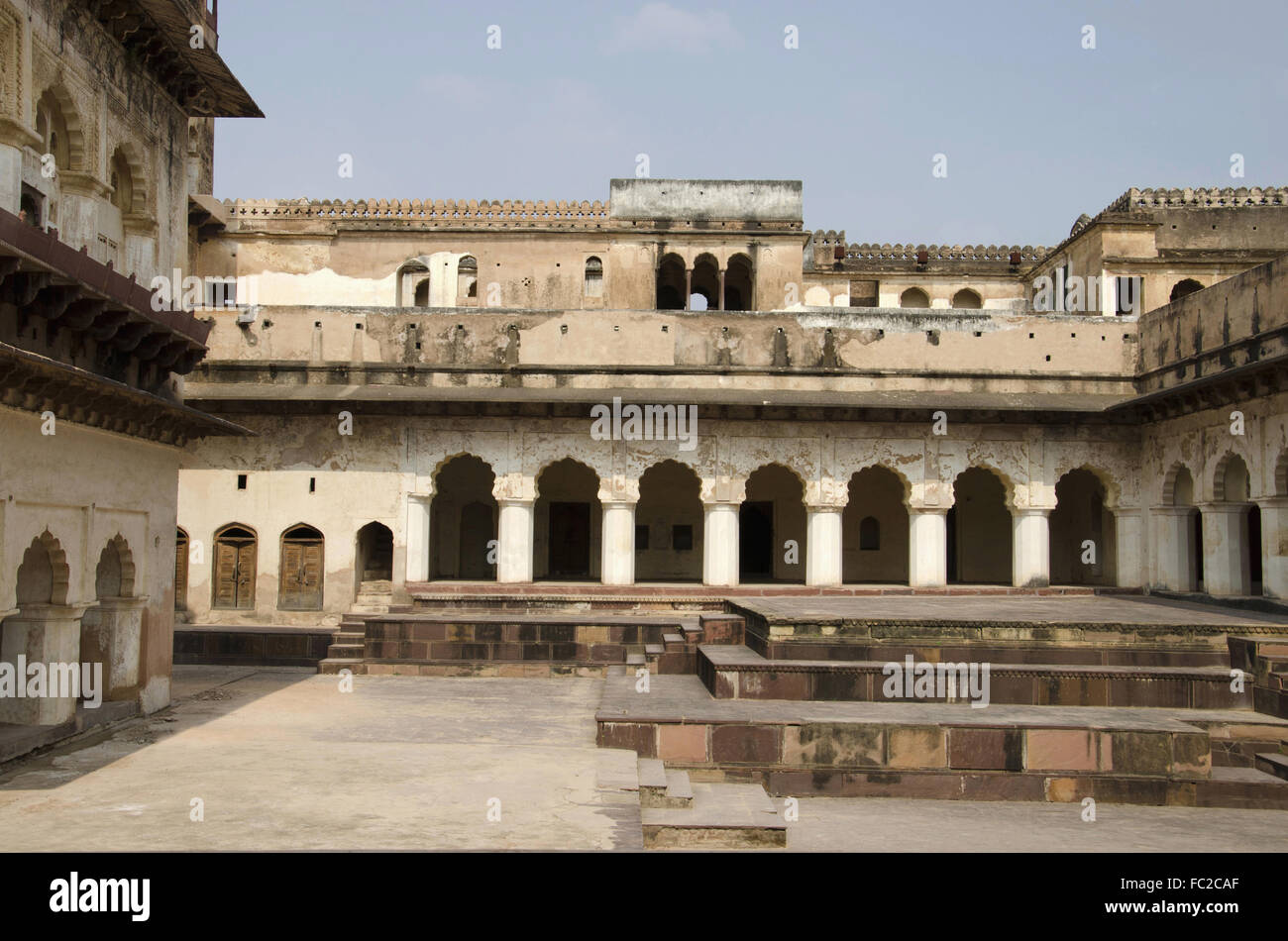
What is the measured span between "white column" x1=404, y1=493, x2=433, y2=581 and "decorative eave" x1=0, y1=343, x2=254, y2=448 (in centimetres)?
556

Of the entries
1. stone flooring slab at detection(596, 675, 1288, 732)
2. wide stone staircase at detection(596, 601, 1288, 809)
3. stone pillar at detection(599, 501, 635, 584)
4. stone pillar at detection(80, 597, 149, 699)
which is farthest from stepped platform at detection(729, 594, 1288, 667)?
stone pillar at detection(80, 597, 149, 699)

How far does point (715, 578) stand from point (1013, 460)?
16.6 feet

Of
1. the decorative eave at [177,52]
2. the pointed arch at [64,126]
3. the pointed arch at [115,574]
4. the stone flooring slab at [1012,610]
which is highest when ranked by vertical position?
the decorative eave at [177,52]

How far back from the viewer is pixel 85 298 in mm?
9156

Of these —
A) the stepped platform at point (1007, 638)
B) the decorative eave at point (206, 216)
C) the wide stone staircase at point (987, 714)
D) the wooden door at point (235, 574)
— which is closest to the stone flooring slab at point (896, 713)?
the wide stone staircase at point (987, 714)

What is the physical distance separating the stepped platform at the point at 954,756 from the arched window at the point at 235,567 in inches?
355

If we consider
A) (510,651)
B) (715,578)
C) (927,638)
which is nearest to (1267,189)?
(715,578)

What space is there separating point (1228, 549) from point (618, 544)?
8.68 m

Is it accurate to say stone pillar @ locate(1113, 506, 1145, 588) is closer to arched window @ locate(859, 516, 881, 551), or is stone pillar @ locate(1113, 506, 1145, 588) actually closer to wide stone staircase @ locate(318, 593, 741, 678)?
arched window @ locate(859, 516, 881, 551)

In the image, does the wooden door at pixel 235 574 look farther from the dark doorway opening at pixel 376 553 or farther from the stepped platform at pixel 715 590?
the stepped platform at pixel 715 590

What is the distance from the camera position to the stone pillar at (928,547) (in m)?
18.0

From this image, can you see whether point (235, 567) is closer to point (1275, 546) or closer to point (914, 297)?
point (1275, 546)

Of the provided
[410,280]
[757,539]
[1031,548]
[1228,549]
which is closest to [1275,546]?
[1228,549]
